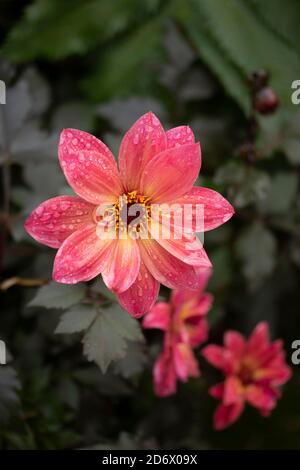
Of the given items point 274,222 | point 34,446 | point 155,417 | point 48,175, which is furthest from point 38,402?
point 274,222

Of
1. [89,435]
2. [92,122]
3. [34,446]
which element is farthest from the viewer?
[92,122]

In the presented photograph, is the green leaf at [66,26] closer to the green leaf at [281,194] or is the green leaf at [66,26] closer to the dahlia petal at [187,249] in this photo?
the green leaf at [281,194]

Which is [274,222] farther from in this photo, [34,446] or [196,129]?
[34,446]

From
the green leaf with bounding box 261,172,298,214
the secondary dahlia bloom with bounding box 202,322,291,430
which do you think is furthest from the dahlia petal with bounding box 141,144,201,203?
the green leaf with bounding box 261,172,298,214

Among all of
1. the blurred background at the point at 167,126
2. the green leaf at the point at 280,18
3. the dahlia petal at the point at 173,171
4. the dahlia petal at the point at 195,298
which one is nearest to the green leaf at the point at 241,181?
the blurred background at the point at 167,126

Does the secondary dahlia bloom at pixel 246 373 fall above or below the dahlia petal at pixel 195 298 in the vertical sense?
below

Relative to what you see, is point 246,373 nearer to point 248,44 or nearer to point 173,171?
point 173,171
